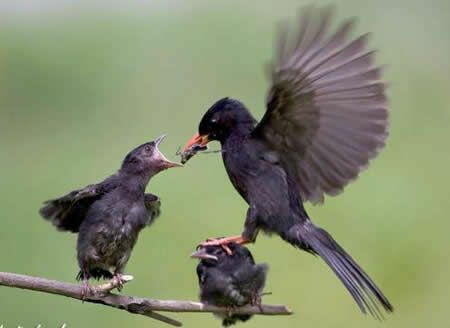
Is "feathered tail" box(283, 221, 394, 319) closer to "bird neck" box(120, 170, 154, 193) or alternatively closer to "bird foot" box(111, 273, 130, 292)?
"bird neck" box(120, 170, 154, 193)

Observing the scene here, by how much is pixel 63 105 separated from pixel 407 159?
9.85 ft

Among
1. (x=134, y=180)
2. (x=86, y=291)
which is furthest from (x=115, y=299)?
(x=134, y=180)

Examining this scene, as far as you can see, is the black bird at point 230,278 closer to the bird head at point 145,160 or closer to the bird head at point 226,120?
the bird head at point 145,160

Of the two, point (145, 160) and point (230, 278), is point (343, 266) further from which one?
point (145, 160)

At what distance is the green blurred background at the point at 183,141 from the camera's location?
9.78m

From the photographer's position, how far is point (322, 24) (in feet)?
19.9

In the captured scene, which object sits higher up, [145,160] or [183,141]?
[183,141]

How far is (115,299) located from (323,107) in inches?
56.3

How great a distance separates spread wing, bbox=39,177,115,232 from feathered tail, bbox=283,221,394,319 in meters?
0.81

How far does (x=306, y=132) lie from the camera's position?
248 inches

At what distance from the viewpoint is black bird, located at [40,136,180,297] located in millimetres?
5848

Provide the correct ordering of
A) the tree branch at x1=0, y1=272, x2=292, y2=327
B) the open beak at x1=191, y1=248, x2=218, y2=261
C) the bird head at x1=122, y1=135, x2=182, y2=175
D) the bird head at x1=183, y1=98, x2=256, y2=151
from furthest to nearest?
1. the bird head at x1=183, y1=98, x2=256, y2=151
2. the bird head at x1=122, y1=135, x2=182, y2=175
3. the open beak at x1=191, y1=248, x2=218, y2=261
4. the tree branch at x1=0, y1=272, x2=292, y2=327

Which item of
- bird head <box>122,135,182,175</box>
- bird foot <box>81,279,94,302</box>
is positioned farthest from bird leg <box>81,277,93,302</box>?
bird head <box>122,135,182,175</box>

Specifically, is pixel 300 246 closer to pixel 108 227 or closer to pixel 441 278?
pixel 108 227
